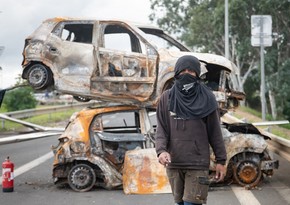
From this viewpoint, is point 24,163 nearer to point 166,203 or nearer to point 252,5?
point 166,203

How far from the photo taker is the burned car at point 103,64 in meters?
9.38

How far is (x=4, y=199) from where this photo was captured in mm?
8492

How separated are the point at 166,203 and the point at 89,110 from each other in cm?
225

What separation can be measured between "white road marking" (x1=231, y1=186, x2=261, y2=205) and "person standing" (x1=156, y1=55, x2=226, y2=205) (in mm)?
3067

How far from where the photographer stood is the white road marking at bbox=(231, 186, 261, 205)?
26.3ft

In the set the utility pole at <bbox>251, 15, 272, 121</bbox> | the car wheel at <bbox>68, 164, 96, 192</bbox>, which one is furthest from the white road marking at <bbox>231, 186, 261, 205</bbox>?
the utility pole at <bbox>251, 15, 272, 121</bbox>

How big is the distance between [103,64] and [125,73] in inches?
15.8

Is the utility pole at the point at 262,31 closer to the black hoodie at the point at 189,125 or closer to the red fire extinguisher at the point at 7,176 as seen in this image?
the red fire extinguisher at the point at 7,176

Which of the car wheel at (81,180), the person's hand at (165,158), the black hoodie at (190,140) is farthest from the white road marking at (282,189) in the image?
the person's hand at (165,158)

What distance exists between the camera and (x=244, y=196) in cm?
842

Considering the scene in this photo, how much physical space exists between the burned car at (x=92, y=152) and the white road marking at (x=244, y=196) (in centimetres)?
151

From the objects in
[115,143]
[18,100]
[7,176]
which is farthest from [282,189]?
[18,100]

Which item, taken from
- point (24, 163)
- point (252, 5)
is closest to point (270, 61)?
point (252, 5)

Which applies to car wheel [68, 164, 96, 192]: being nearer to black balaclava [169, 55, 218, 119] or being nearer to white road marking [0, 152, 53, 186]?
white road marking [0, 152, 53, 186]
